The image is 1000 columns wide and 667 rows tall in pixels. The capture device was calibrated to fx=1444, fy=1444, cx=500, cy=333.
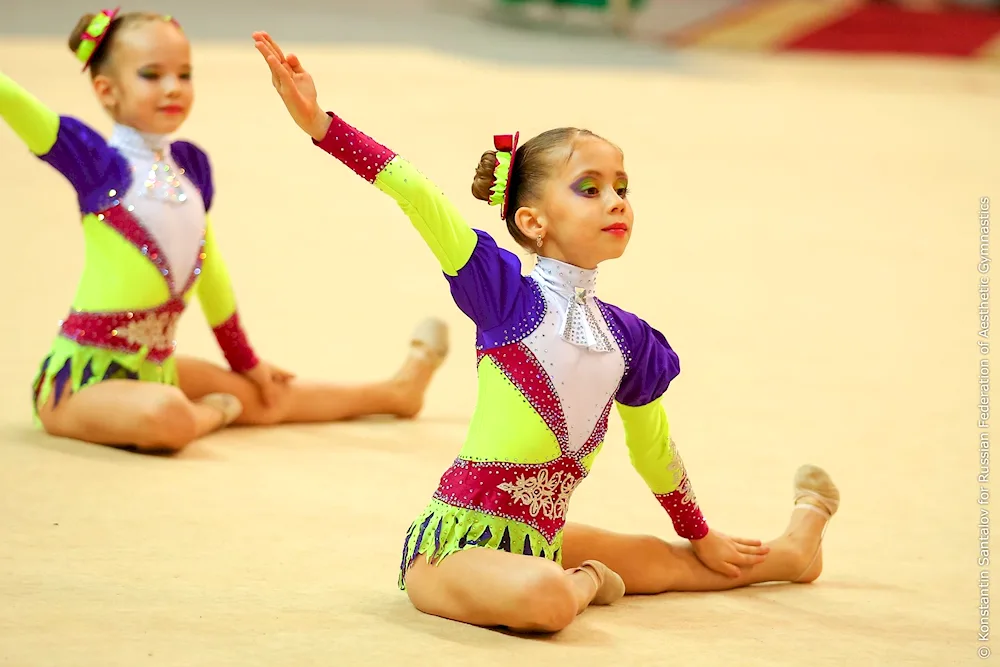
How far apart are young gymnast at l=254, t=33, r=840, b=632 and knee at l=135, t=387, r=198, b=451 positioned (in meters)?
1.03

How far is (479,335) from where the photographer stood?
2490mm

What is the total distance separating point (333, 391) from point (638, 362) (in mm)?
1562

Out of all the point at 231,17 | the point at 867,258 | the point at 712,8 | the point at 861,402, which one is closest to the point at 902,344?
the point at 861,402

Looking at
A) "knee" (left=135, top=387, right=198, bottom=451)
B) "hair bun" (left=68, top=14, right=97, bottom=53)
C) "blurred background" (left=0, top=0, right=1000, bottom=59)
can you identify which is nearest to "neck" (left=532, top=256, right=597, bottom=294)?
"knee" (left=135, top=387, right=198, bottom=451)

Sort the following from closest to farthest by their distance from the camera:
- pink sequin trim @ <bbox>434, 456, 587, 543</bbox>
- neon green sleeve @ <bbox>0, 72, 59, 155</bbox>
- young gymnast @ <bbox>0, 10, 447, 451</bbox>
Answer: pink sequin trim @ <bbox>434, 456, 587, 543</bbox>
neon green sleeve @ <bbox>0, 72, 59, 155</bbox>
young gymnast @ <bbox>0, 10, 447, 451</bbox>

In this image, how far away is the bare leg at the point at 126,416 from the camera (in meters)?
3.34

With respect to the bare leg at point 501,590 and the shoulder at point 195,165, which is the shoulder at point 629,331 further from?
the shoulder at point 195,165

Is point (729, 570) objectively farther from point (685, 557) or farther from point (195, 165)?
point (195, 165)

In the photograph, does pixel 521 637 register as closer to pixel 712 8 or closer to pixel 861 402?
pixel 861 402

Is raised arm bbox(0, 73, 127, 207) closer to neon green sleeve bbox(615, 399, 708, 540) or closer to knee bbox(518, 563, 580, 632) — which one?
neon green sleeve bbox(615, 399, 708, 540)

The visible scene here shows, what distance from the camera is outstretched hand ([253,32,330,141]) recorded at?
2.30 metres

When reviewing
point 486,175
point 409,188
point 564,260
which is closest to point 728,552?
point 564,260

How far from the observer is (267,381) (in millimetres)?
3814

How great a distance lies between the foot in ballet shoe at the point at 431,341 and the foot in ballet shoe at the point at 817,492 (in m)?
1.36
